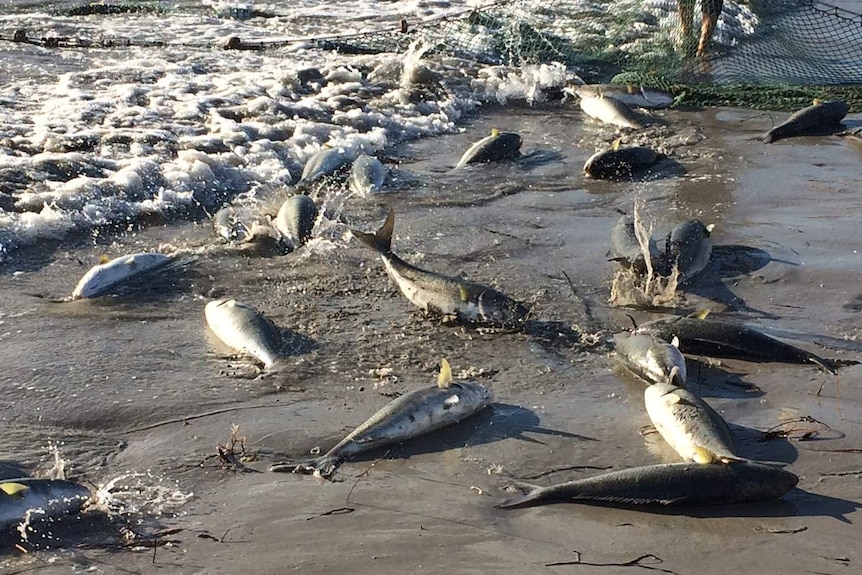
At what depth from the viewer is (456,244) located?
7.84m

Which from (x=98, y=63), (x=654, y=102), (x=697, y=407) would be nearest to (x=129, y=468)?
(x=697, y=407)

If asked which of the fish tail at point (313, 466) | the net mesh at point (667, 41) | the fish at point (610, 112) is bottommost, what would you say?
the fish tail at point (313, 466)

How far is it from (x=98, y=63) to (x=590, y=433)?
1112 centimetres

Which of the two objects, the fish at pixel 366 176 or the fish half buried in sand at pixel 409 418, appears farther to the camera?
the fish at pixel 366 176

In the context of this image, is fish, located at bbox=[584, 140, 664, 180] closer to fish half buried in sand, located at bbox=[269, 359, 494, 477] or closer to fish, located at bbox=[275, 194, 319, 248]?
fish, located at bbox=[275, 194, 319, 248]

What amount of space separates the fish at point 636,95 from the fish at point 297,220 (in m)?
5.27

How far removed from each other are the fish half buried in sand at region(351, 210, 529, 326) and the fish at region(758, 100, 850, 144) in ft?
17.0

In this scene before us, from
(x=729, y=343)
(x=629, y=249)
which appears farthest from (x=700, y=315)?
(x=629, y=249)

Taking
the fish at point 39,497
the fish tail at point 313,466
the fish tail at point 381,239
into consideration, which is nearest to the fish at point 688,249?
the fish tail at point 381,239

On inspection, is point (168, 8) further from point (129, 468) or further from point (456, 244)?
point (129, 468)

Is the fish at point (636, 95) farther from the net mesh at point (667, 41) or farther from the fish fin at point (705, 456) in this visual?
the fish fin at point (705, 456)

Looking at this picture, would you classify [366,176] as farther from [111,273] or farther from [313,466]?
[313,466]

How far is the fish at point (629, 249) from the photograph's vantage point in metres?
6.91

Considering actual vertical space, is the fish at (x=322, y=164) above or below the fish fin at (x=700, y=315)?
above
